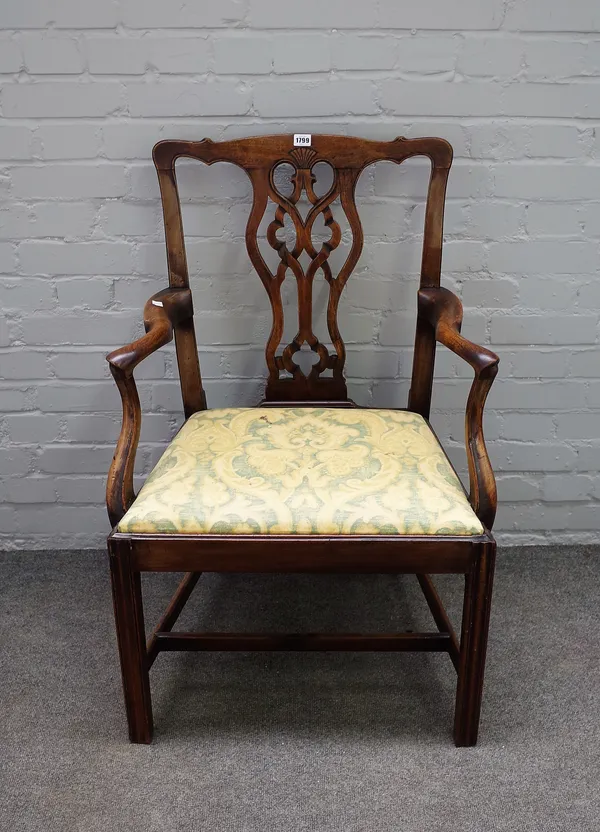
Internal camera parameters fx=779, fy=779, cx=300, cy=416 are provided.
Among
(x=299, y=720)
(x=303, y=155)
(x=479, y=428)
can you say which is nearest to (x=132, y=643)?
(x=299, y=720)

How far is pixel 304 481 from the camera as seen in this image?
4.29 ft

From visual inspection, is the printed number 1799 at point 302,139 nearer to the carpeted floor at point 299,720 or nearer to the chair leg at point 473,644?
the chair leg at point 473,644

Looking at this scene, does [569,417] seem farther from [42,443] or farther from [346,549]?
[42,443]

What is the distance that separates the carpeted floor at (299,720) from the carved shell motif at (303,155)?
0.96 m

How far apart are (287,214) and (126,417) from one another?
64 cm

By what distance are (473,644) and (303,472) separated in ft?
1.33

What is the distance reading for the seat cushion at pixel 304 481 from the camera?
48.6 inches

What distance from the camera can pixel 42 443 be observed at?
1.91 m

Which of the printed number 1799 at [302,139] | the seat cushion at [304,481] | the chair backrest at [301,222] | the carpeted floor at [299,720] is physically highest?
the printed number 1799 at [302,139]

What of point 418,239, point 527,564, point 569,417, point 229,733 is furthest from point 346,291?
point 229,733

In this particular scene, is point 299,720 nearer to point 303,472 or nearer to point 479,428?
point 303,472

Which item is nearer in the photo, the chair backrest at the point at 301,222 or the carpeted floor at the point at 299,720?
the carpeted floor at the point at 299,720

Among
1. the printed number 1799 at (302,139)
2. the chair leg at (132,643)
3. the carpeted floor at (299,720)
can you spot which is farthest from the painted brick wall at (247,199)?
the chair leg at (132,643)

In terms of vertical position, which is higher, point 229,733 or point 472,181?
point 472,181
